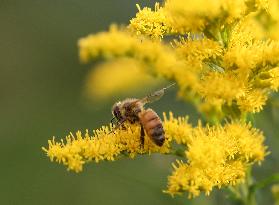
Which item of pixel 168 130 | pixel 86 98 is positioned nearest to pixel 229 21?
pixel 168 130

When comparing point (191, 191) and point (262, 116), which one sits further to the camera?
point (262, 116)

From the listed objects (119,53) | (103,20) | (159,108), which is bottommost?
(119,53)

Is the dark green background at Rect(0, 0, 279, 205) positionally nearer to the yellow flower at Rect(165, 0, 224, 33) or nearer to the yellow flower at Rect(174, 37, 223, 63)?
the yellow flower at Rect(174, 37, 223, 63)

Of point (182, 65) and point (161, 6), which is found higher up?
point (161, 6)

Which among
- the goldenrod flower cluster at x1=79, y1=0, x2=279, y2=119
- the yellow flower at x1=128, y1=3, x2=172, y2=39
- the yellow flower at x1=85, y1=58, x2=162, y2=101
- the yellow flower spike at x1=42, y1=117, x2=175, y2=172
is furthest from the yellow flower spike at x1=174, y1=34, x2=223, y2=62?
the yellow flower at x1=85, y1=58, x2=162, y2=101

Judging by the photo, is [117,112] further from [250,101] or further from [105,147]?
[250,101]

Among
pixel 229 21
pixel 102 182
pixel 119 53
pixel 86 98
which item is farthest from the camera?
pixel 102 182

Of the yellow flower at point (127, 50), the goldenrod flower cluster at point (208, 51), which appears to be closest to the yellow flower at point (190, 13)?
the goldenrod flower cluster at point (208, 51)

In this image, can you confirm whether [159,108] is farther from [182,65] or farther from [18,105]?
[182,65]
